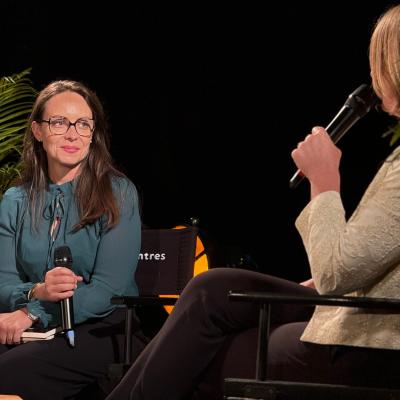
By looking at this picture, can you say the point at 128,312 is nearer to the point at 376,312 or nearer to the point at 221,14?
the point at 376,312

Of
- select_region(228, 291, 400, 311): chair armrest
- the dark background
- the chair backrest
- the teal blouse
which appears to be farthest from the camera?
the dark background

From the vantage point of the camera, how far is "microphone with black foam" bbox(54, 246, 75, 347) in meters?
2.26

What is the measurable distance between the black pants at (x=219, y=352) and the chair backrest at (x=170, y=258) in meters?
0.90

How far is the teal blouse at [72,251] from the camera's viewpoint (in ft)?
7.98

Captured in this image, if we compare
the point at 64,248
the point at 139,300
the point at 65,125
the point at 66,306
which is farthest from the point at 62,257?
the point at 65,125

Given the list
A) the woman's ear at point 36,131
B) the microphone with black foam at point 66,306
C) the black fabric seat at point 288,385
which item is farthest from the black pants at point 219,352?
the woman's ear at point 36,131

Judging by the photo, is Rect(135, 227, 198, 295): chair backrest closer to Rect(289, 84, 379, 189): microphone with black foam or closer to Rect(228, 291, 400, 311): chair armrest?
Rect(289, 84, 379, 189): microphone with black foam

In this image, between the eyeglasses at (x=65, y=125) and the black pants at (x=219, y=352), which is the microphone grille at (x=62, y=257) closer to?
the eyeglasses at (x=65, y=125)

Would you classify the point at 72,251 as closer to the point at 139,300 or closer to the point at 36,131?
the point at 139,300

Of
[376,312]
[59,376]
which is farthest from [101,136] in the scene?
[376,312]

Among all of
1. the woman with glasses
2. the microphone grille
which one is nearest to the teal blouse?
the woman with glasses

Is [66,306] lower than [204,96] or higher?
lower

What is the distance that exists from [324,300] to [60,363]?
100 cm

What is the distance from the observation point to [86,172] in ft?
8.59
